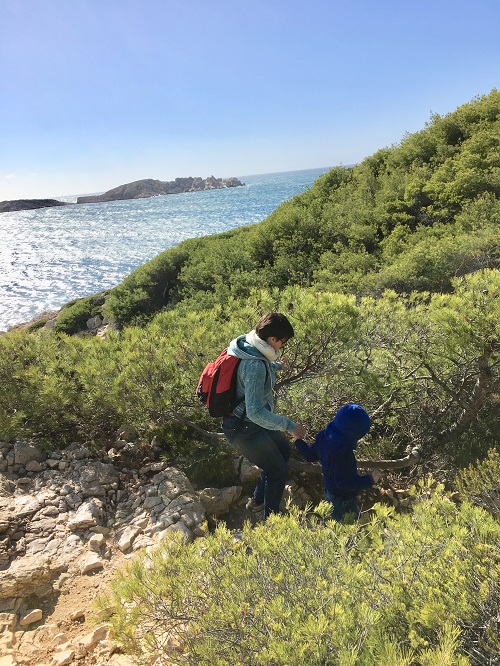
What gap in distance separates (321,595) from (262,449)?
1559mm

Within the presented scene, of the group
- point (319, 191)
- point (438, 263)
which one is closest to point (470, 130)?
point (319, 191)

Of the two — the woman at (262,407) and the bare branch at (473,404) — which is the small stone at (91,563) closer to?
the woman at (262,407)

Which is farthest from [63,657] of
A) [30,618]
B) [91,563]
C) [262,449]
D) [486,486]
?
[486,486]

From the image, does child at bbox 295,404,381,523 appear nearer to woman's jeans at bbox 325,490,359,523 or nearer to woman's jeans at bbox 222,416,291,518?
woman's jeans at bbox 325,490,359,523

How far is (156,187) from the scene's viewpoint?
130625 millimetres

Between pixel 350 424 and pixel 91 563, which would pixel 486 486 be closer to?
pixel 350 424

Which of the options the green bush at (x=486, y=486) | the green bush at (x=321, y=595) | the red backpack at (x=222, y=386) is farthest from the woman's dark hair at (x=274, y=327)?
the green bush at (x=486, y=486)

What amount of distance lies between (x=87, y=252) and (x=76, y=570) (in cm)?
3619

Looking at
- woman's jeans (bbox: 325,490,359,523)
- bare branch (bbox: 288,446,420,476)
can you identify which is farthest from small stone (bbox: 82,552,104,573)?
woman's jeans (bbox: 325,490,359,523)

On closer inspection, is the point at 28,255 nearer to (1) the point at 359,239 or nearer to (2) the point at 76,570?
(1) the point at 359,239

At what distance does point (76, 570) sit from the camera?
132 inches

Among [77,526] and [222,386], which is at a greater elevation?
[222,386]

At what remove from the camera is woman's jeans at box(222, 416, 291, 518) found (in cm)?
313

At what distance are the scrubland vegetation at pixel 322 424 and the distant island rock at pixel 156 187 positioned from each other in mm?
125749
